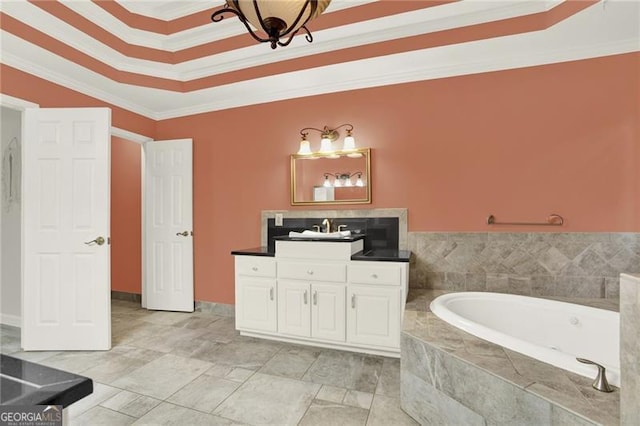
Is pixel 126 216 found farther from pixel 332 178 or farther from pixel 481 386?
pixel 481 386

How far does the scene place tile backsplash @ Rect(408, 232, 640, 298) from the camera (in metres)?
2.36

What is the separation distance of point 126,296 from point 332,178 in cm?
338

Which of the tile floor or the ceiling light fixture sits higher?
the ceiling light fixture

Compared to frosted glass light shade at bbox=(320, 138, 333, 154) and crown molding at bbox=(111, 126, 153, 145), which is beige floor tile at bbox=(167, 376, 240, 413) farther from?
crown molding at bbox=(111, 126, 153, 145)

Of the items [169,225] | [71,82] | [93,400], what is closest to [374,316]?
[93,400]

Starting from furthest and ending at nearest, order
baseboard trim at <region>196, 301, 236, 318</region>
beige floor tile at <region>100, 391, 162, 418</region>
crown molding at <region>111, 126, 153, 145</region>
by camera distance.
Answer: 1. baseboard trim at <region>196, 301, 236, 318</region>
2. crown molding at <region>111, 126, 153, 145</region>
3. beige floor tile at <region>100, 391, 162, 418</region>

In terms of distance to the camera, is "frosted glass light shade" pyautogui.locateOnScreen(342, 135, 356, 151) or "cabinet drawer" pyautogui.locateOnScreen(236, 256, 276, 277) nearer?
"cabinet drawer" pyautogui.locateOnScreen(236, 256, 276, 277)

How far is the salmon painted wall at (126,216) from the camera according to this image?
4242mm

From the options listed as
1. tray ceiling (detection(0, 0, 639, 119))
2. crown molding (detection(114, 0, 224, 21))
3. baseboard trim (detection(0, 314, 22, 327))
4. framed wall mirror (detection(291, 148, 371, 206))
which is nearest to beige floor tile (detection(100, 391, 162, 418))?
framed wall mirror (detection(291, 148, 371, 206))

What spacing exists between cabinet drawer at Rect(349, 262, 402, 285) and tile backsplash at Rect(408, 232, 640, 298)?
19.1 inches

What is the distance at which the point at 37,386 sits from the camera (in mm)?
629

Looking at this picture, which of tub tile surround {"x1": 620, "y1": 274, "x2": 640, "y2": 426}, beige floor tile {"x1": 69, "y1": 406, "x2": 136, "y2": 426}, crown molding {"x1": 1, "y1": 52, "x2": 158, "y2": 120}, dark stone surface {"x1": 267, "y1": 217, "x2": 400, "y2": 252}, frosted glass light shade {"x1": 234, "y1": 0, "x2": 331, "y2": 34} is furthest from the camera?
dark stone surface {"x1": 267, "y1": 217, "x2": 400, "y2": 252}

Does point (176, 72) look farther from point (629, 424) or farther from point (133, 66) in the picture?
point (629, 424)

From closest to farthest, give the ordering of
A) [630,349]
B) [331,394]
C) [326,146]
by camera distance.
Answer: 1. [630,349]
2. [331,394]
3. [326,146]
